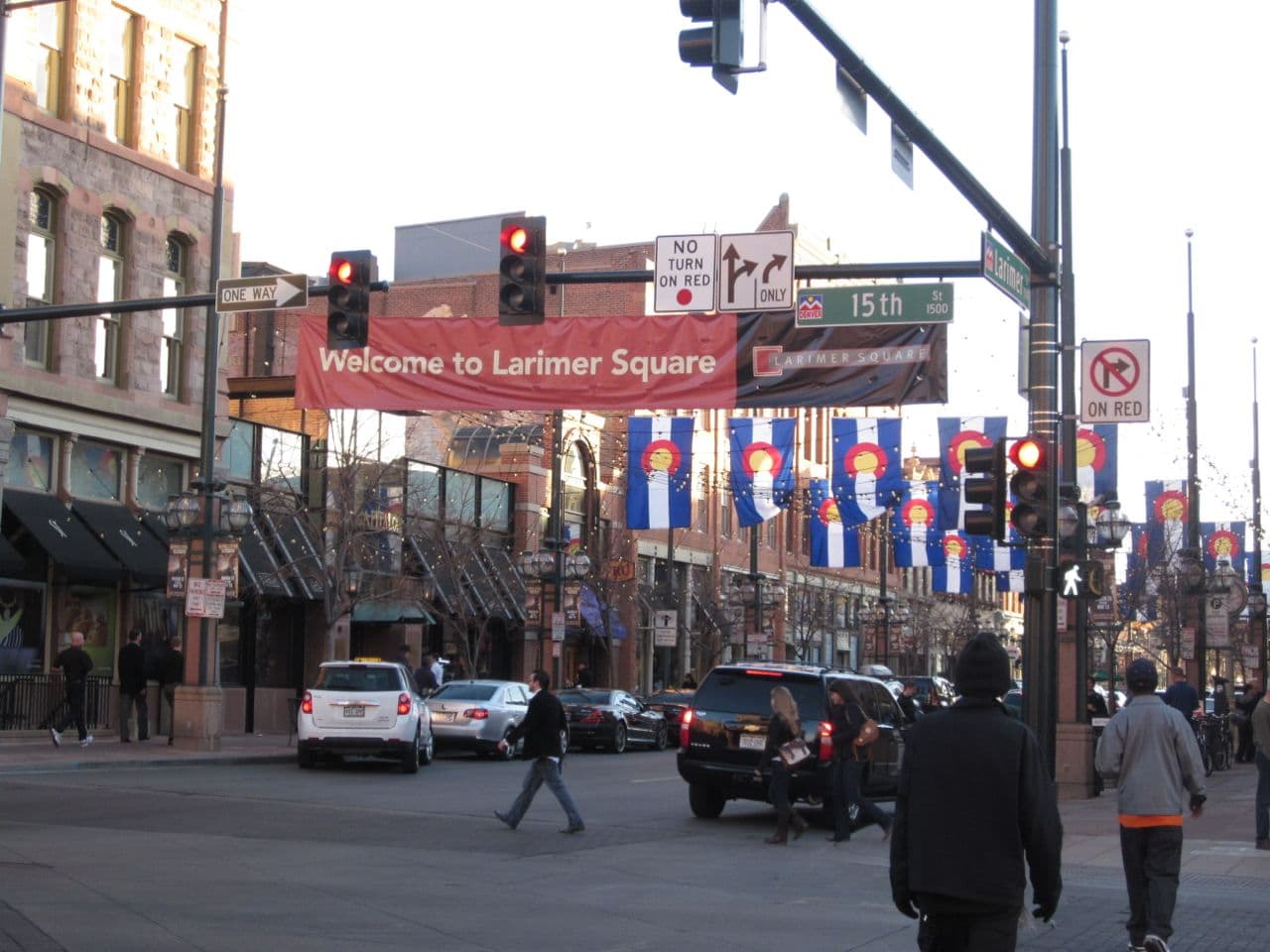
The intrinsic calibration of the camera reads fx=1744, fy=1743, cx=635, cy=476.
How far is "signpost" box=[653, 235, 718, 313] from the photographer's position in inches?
719

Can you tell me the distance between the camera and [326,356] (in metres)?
21.9

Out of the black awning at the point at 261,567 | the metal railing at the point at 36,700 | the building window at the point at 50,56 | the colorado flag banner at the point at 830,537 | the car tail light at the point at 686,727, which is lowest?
the metal railing at the point at 36,700

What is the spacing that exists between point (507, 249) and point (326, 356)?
211 inches

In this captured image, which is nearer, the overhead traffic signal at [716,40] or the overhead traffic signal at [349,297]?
the overhead traffic signal at [716,40]

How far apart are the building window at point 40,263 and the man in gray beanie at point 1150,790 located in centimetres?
Answer: 2576

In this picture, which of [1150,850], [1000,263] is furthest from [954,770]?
[1000,263]

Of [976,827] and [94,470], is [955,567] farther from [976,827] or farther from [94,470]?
[976,827]

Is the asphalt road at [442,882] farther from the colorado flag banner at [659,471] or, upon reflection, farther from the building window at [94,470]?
the colorado flag banner at [659,471]

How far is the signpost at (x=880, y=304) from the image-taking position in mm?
18516

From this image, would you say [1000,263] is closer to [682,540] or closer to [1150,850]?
[1150,850]

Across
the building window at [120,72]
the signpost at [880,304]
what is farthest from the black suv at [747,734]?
the building window at [120,72]

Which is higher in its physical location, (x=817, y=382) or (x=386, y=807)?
(x=817, y=382)

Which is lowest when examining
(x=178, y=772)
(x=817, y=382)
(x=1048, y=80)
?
(x=178, y=772)

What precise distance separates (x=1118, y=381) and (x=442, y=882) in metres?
9.76
